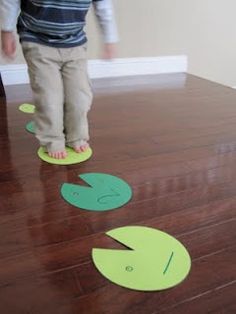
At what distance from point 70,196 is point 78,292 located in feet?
1.17

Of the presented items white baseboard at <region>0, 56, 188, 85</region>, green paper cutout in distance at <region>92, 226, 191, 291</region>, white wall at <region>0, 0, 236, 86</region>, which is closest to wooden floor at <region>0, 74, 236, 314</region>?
green paper cutout in distance at <region>92, 226, 191, 291</region>

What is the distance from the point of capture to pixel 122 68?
239cm

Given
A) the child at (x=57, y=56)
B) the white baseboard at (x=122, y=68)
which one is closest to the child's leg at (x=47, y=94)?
the child at (x=57, y=56)

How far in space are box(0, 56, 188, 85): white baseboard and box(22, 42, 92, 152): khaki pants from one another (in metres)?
0.87

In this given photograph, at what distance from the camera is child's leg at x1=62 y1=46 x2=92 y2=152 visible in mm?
1279

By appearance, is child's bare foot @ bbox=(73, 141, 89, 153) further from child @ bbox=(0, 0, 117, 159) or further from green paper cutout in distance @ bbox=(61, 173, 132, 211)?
green paper cutout in distance @ bbox=(61, 173, 132, 211)

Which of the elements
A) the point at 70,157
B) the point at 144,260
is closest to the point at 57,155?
the point at 70,157

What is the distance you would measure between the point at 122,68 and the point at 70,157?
4.10 ft

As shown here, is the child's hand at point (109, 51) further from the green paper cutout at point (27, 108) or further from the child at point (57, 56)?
the green paper cutout at point (27, 108)

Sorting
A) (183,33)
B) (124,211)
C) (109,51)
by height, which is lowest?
(124,211)

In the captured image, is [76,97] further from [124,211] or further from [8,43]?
[124,211]

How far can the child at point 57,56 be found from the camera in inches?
45.7

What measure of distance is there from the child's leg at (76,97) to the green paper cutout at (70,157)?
0.02m

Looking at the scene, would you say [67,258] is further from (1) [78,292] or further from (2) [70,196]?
(2) [70,196]
